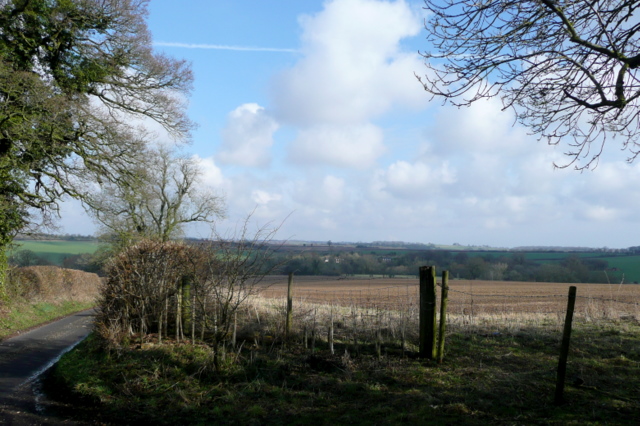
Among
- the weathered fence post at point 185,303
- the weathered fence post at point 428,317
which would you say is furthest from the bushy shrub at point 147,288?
the weathered fence post at point 428,317

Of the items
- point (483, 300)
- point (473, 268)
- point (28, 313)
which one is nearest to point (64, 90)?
point (28, 313)

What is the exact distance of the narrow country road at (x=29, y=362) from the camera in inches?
309

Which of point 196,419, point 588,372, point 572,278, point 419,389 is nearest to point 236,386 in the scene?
point 196,419

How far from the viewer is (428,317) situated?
30.3 feet

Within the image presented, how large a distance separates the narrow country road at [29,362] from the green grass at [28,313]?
0.64 metres

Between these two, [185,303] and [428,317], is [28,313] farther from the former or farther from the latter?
[428,317]

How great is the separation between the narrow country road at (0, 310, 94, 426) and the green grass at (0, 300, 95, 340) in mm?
640

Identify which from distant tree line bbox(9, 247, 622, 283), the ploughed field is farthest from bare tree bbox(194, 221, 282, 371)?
distant tree line bbox(9, 247, 622, 283)

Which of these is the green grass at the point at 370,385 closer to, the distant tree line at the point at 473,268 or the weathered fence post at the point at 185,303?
the weathered fence post at the point at 185,303

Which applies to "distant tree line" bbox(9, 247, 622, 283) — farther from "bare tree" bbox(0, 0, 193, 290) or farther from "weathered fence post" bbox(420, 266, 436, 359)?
"weathered fence post" bbox(420, 266, 436, 359)

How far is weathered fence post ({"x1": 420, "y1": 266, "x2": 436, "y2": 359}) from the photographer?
9.17 meters

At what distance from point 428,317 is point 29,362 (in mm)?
9805

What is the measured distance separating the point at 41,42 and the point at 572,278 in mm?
55204

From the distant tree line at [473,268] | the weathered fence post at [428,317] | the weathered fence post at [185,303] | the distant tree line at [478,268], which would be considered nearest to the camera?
the weathered fence post at [428,317]
